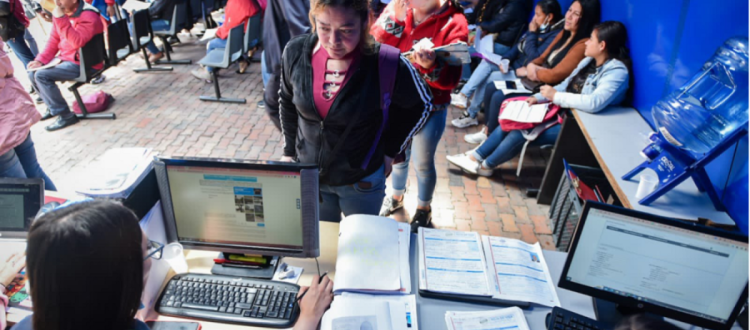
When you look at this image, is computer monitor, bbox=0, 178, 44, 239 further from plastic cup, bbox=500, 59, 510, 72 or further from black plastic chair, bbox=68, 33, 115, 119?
plastic cup, bbox=500, 59, 510, 72

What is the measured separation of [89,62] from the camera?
14.9 feet

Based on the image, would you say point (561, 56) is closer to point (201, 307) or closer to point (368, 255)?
point (368, 255)

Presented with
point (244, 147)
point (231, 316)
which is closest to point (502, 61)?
point (244, 147)

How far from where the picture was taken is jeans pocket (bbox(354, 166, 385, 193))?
1.99 meters

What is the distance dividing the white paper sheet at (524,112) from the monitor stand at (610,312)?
208 cm

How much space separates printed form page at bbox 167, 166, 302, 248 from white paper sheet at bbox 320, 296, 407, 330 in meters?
0.29

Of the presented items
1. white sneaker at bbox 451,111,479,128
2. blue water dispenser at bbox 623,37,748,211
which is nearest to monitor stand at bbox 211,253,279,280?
blue water dispenser at bbox 623,37,748,211

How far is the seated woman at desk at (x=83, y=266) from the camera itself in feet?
3.07

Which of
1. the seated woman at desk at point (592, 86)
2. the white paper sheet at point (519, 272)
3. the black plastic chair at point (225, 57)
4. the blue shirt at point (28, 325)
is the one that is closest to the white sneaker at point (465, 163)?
the seated woman at desk at point (592, 86)

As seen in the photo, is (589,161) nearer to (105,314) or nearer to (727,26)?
(727,26)

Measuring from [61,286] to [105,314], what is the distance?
0.38ft

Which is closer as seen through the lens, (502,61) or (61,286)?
(61,286)

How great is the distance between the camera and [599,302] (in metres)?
1.57

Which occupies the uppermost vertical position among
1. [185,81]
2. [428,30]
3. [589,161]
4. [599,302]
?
[428,30]
